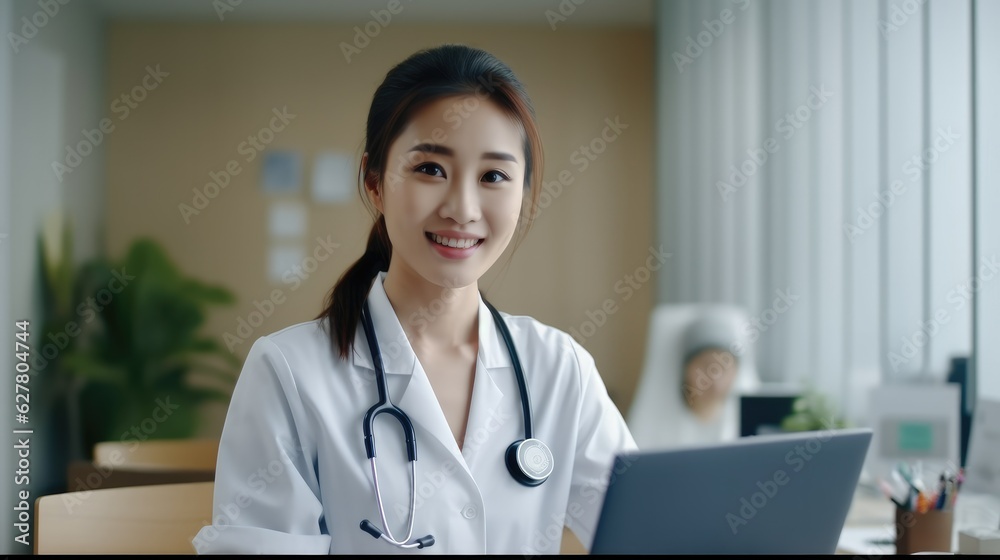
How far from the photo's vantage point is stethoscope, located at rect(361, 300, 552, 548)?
0.99m

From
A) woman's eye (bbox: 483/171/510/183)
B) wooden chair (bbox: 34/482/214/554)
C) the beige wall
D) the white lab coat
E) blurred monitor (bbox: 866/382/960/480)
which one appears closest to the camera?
the white lab coat

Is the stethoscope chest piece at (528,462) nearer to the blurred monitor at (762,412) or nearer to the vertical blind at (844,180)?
the blurred monitor at (762,412)

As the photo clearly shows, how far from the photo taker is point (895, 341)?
2.27 metres

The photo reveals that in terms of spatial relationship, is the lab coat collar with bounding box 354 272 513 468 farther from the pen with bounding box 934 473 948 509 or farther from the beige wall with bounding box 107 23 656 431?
the beige wall with bounding box 107 23 656 431

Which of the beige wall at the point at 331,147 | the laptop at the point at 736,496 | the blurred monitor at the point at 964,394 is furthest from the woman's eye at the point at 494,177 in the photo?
the beige wall at the point at 331,147

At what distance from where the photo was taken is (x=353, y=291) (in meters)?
1.17

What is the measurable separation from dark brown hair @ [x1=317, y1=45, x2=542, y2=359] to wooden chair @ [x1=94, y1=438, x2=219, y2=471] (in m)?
0.96

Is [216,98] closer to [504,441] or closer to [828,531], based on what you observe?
[504,441]

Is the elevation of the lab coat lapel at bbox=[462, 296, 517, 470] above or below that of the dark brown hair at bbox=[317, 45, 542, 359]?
below

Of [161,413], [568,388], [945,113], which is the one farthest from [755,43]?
[161,413]

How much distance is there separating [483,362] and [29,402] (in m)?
2.91

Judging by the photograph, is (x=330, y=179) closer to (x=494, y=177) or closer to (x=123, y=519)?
(x=123, y=519)

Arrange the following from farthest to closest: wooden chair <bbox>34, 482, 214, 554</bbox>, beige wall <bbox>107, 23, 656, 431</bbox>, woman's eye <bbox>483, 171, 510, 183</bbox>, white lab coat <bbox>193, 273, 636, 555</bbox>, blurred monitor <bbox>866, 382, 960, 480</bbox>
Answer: beige wall <bbox>107, 23, 656, 431</bbox>, blurred monitor <bbox>866, 382, 960, 480</bbox>, wooden chair <bbox>34, 482, 214, 554</bbox>, woman's eye <bbox>483, 171, 510, 183</bbox>, white lab coat <bbox>193, 273, 636, 555</bbox>

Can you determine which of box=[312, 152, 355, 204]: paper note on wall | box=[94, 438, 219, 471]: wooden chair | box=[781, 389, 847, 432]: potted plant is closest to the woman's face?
box=[94, 438, 219, 471]: wooden chair
